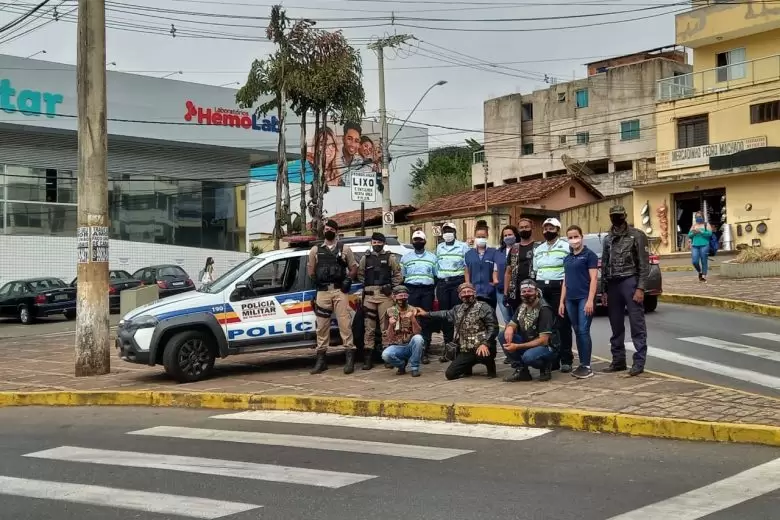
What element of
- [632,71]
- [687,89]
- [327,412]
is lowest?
[327,412]

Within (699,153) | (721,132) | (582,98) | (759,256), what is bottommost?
(759,256)

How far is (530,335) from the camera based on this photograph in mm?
8828

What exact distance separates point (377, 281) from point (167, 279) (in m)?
17.9

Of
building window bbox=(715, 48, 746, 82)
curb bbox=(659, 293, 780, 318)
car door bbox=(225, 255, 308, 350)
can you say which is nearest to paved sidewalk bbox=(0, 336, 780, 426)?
car door bbox=(225, 255, 308, 350)

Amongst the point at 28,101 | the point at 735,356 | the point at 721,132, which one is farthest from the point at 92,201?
the point at 721,132

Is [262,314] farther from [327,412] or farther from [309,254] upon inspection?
[327,412]

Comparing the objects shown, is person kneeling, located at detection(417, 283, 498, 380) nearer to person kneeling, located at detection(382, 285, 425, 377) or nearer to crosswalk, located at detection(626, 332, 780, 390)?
person kneeling, located at detection(382, 285, 425, 377)

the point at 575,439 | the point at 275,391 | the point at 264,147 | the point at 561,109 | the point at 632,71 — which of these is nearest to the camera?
the point at 575,439

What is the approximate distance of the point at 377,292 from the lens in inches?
410

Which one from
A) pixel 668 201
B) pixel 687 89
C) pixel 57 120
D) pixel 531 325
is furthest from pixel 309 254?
pixel 687 89

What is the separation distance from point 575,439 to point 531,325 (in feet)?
6.98

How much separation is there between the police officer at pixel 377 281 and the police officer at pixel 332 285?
0.24m

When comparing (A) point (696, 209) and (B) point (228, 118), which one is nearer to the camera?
(B) point (228, 118)

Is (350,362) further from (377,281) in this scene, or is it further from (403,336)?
(377,281)
